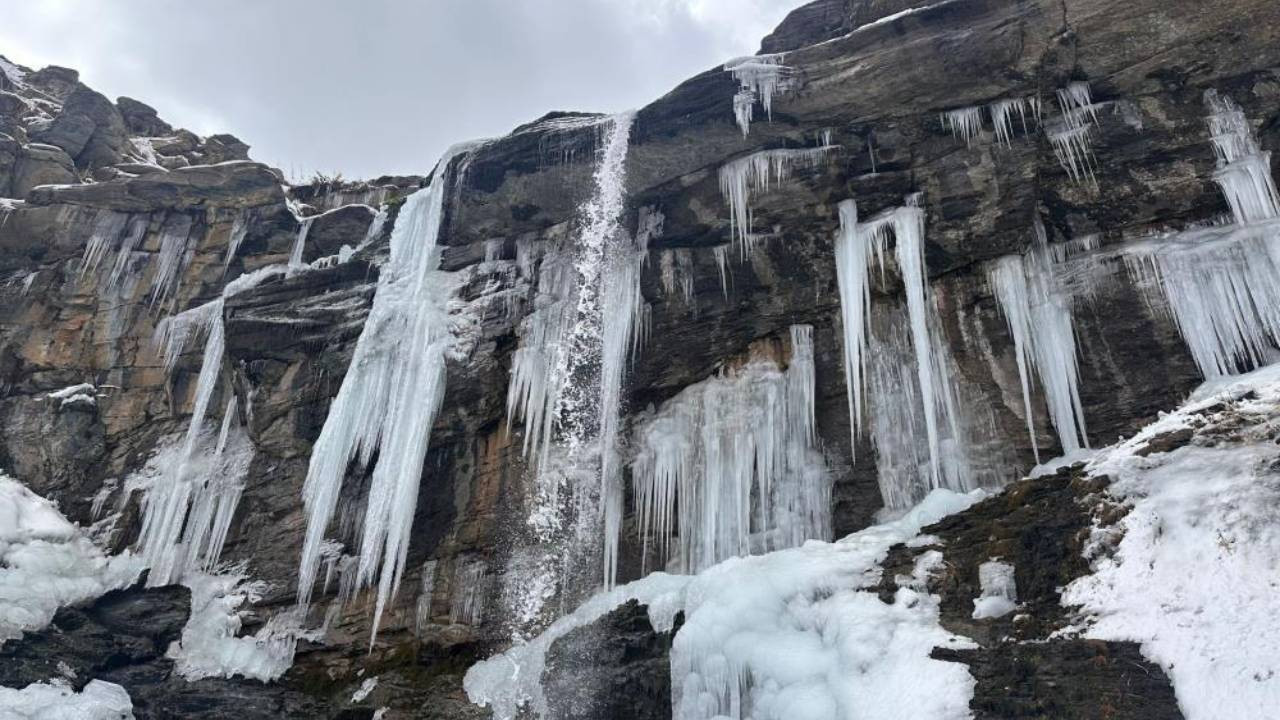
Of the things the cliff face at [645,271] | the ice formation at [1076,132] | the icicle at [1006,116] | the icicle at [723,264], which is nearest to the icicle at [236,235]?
the cliff face at [645,271]

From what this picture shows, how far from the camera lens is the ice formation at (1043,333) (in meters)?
12.3

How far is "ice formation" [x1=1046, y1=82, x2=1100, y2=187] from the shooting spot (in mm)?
13055

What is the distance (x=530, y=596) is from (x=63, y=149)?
677 inches

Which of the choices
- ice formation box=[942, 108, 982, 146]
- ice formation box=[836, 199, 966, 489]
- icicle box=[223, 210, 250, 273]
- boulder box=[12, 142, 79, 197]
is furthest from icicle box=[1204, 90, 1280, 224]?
boulder box=[12, 142, 79, 197]

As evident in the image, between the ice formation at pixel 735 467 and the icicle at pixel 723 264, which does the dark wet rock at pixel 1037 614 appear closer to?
the ice formation at pixel 735 467

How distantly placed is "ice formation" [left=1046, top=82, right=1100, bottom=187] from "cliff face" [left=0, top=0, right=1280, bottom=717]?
14 centimetres

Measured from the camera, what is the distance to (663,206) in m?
15.6

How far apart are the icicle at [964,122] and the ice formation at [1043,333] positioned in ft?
5.59

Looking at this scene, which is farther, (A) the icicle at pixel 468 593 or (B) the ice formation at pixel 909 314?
(A) the icicle at pixel 468 593

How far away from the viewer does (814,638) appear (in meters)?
9.34

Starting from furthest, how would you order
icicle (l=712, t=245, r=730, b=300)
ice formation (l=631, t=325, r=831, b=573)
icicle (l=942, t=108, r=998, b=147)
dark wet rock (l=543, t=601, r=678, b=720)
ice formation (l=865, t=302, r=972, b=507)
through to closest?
icicle (l=712, t=245, r=730, b=300), icicle (l=942, t=108, r=998, b=147), ice formation (l=631, t=325, r=831, b=573), ice formation (l=865, t=302, r=972, b=507), dark wet rock (l=543, t=601, r=678, b=720)

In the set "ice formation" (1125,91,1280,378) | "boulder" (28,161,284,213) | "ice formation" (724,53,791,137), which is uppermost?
"boulder" (28,161,284,213)

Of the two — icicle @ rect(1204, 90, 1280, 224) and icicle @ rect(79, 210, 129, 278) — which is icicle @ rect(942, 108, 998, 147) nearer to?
icicle @ rect(1204, 90, 1280, 224)

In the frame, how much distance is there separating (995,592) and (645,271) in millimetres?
8632
